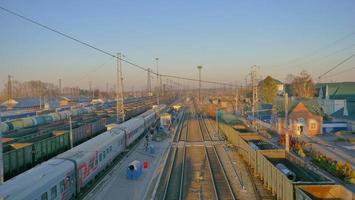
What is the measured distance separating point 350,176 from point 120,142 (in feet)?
61.2

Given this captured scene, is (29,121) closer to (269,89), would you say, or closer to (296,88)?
(269,89)

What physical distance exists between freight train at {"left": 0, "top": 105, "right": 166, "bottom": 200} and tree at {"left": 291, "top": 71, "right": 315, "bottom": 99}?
64496 mm

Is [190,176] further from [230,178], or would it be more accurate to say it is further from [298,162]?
[298,162]

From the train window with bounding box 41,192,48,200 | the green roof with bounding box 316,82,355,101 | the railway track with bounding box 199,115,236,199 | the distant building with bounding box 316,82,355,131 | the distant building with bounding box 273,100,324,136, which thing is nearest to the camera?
the train window with bounding box 41,192,48,200

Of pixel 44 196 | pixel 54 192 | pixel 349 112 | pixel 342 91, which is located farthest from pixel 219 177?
pixel 342 91

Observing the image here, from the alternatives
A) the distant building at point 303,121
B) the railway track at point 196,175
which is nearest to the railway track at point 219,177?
the railway track at point 196,175

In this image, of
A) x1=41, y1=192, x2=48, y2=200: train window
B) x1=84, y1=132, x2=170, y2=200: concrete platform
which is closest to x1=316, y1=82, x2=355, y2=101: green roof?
x1=84, y1=132, x2=170, y2=200: concrete platform

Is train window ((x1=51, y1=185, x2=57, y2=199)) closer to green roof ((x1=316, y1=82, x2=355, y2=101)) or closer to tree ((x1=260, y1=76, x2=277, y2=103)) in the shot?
green roof ((x1=316, y1=82, x2=355, y2=101))

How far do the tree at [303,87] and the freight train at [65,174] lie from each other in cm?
6450

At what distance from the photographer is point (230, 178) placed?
22.9 metres

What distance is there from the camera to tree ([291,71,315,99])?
81.1 metres

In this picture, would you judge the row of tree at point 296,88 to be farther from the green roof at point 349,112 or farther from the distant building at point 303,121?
the distant building at point 303,121

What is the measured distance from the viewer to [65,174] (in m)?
16.1

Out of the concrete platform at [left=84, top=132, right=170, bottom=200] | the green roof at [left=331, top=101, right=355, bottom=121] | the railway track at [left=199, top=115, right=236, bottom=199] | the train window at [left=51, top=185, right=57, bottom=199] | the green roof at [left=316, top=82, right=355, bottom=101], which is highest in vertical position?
the green roof at [left=316, top=82, right=355, bottom=101]
